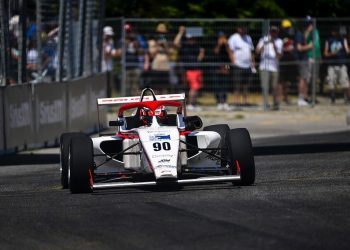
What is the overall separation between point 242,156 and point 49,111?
28.5ft

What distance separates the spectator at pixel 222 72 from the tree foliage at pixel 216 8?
4644mm

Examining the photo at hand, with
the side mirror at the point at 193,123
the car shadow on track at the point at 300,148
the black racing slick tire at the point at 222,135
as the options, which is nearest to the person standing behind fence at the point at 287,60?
the car shadow on track at the point at 300,148

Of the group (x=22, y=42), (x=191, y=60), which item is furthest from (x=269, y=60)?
(x=22, y=42)

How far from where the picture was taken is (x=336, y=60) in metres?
28.1

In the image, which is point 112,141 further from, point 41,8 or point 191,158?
point 41,8

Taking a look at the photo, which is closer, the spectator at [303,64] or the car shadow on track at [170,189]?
the car shadow on track at [170,189]

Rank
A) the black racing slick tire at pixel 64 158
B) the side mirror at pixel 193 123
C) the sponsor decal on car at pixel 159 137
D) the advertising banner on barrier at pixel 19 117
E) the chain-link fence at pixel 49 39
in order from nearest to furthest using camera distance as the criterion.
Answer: the sponsor decal on car at pixel 159 137 → the black racing slick tire at pixel 64 158 → the side mirror at pixel 193 123 → the advertising banner on barrier at pixel 19 117 → the chain-link fence at pixel 49 39

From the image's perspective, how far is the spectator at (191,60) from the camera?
27070 millimetres

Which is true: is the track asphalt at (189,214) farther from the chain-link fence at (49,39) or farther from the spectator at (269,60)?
Result: the spectator at (269,60)

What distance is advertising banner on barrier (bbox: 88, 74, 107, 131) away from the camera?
76.9 feet

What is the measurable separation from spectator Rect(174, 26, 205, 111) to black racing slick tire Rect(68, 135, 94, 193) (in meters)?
15.2

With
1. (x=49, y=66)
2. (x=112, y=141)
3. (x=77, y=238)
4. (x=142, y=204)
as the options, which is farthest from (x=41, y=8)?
(x=77, y=238)

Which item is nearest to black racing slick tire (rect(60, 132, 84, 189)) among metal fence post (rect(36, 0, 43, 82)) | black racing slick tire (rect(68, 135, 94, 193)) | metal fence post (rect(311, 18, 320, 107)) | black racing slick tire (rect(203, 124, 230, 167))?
black racing slick tire (rect(68, 135, 94, 193))

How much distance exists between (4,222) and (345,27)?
63.3ft
